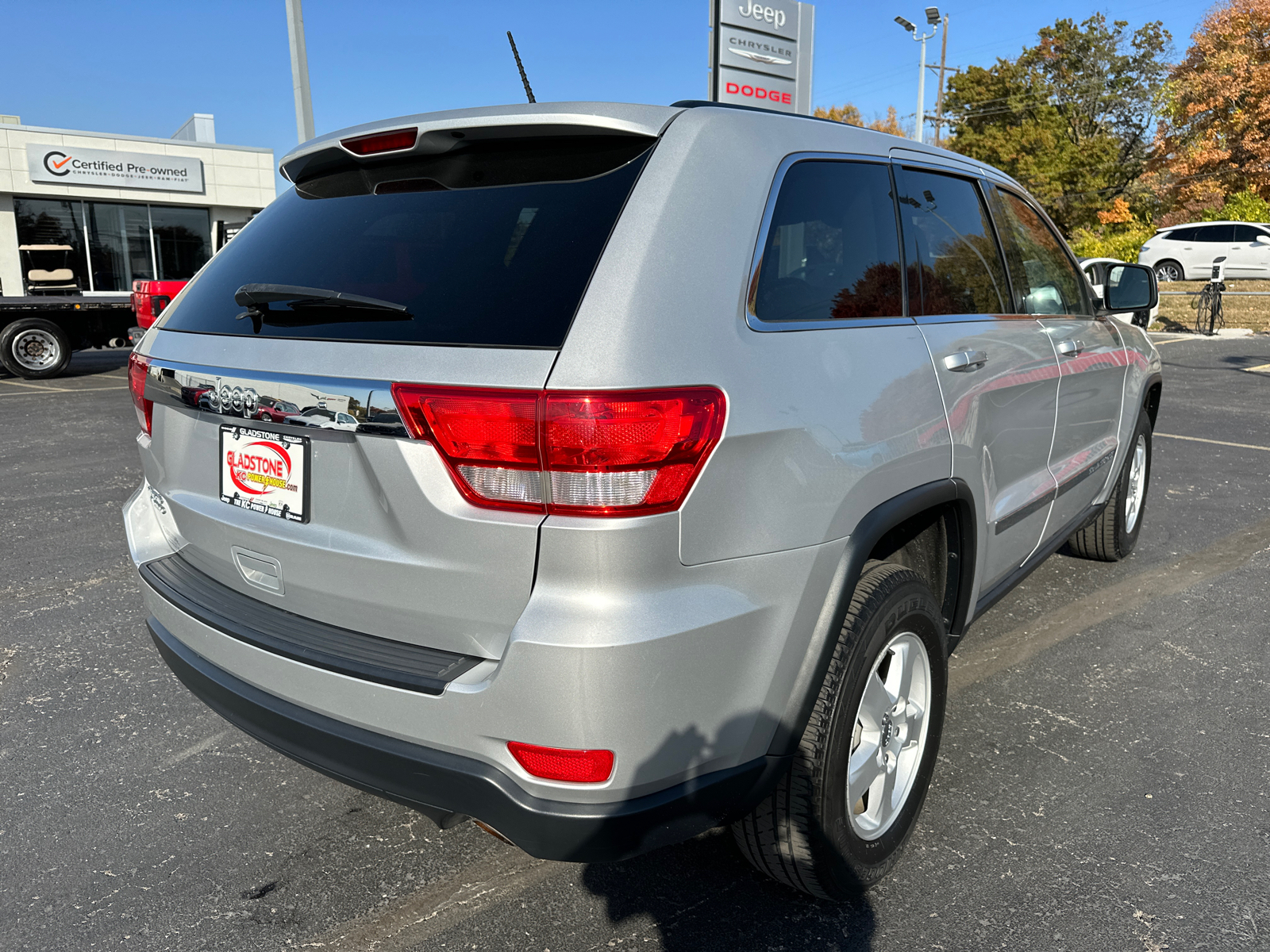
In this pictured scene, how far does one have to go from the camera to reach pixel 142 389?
2.49 meters

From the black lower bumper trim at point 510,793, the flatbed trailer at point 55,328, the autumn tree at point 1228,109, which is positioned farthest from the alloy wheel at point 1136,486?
the autumn tree at point 1228,109

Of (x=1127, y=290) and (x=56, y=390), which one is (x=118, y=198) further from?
(x=1127, y=290)

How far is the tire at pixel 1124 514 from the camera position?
15.2ft

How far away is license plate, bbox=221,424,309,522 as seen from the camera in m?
2.00

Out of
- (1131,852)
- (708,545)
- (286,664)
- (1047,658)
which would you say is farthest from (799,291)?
(1047,658)

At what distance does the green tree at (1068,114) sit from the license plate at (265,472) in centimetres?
4524

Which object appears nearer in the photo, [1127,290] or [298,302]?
[298,302]

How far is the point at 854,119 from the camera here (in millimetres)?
66000

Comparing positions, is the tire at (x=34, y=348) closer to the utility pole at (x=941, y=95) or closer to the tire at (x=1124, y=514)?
the tire at (x=1124, y=514)

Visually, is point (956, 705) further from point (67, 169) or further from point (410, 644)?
point (67, 169)

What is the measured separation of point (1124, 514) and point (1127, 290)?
1.20 meters

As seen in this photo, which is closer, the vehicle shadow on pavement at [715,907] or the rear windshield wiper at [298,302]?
the rear windshield wiper at [298,302]

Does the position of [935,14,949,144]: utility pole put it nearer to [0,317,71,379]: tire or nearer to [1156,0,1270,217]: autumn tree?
[1156,0,1270,217]: autumn tree

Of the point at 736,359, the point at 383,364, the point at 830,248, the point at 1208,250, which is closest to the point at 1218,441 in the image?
the point at 830,248
